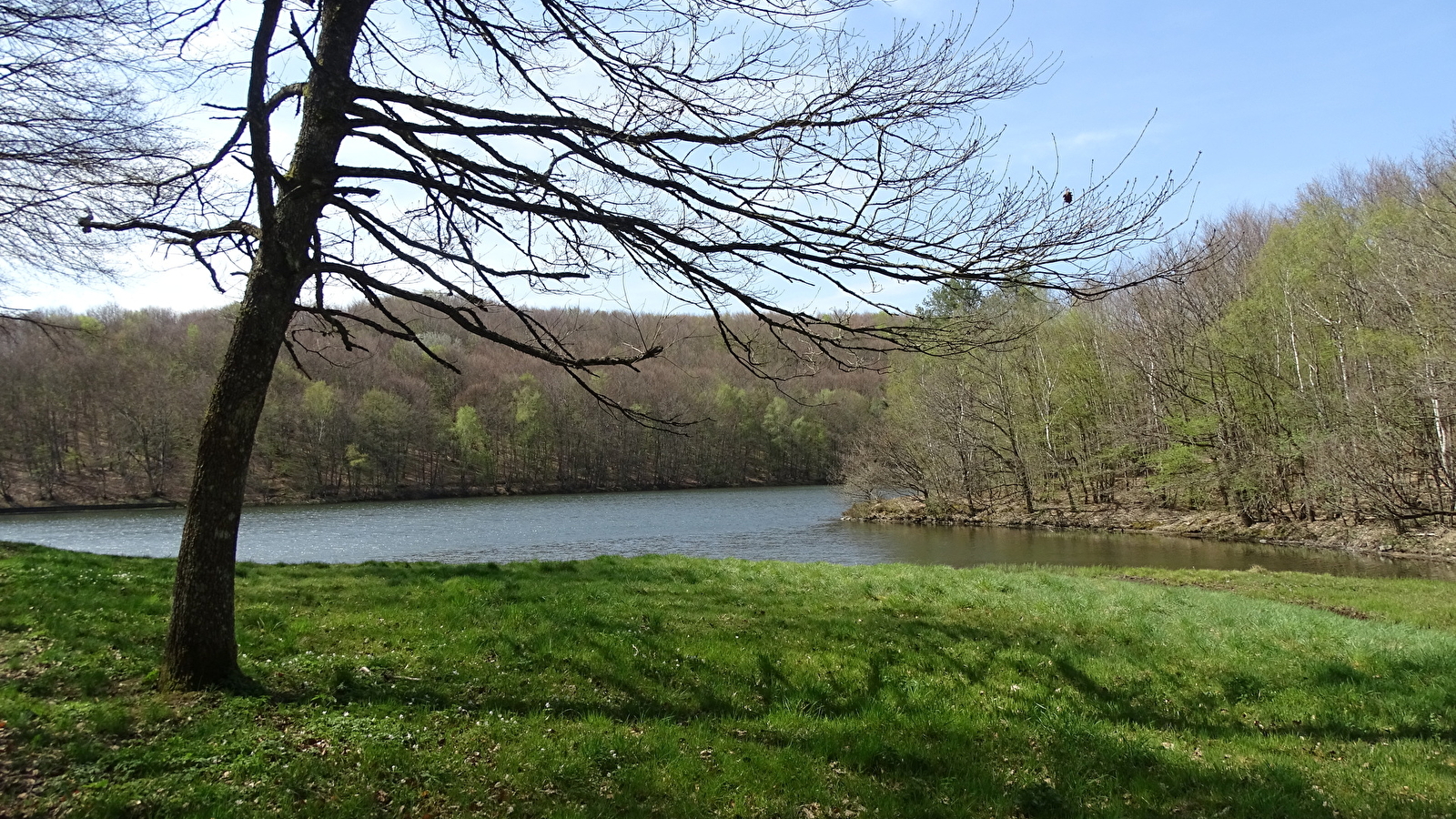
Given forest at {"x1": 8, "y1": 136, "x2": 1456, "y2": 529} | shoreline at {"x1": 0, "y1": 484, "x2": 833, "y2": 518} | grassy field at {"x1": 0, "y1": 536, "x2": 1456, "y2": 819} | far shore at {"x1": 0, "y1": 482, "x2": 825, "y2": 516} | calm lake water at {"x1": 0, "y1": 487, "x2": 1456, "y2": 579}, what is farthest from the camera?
far shore at {"x1": 0, "y1": 482, "x2": 825, "y2": 516}

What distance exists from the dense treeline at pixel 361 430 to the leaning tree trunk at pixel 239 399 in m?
47.9

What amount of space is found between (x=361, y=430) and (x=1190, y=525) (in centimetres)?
6711

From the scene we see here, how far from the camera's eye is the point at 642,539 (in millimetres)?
34125

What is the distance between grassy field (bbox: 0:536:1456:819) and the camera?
429 cm

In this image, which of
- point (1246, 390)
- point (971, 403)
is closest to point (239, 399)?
point (1246, 390)

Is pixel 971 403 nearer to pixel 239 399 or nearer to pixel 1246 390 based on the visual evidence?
pixel 1246 390

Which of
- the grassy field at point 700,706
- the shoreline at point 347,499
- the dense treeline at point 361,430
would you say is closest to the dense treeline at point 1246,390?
the grassy field at point 700,706

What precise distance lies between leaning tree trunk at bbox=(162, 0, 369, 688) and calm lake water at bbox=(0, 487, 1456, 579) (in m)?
19.5

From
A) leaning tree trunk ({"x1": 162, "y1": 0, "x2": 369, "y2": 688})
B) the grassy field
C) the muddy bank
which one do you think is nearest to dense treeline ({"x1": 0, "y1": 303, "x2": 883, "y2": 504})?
the muddy bank

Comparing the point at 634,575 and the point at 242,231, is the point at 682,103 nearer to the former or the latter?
the point at 242,231

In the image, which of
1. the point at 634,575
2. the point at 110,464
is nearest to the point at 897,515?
the point at 634,575

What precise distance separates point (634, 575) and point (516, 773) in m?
7.05

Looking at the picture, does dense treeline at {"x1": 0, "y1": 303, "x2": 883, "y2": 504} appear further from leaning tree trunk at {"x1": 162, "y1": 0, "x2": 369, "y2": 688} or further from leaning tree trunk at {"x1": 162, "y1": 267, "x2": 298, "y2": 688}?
leaning tree trunk at {"x1": 162, "y1": 267, "x2": 298, "y2": 688}

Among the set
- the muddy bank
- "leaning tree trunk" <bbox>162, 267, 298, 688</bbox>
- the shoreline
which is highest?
"leaning tree trunk" <bbox>162, 267, 298, 688</bbox>
